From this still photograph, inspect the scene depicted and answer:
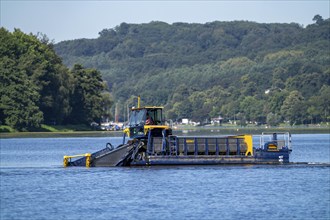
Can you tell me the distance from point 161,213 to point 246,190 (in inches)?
426

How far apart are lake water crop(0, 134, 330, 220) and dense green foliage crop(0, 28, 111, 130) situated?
97159 millimetres

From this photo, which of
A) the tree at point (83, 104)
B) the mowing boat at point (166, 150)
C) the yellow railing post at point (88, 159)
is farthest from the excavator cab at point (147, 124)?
the tree at point (83, 104)

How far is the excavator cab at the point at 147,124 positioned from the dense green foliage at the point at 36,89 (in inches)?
3977

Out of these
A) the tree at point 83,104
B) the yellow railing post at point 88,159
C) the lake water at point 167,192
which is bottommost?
the lake water at point 167,192

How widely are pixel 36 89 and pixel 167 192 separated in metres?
123

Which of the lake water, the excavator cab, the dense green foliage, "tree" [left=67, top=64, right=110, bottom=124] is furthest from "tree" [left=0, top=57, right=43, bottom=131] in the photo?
the excavator cab

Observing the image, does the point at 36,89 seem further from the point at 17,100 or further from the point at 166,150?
the point at 166,150

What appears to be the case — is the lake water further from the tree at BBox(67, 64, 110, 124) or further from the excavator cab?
the tree at BBox(67, 64, 110, 124)

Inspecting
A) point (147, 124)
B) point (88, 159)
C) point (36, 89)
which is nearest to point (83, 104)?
point (36, 89)

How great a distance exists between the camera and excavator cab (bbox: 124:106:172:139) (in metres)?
70.9

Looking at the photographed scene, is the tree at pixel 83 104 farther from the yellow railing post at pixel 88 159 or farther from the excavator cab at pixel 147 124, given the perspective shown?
the yellow railing post at pixel 88 159

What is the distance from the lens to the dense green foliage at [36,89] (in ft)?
567

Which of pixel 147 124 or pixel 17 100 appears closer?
pixel 147 124

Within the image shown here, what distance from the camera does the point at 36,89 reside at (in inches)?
6998
